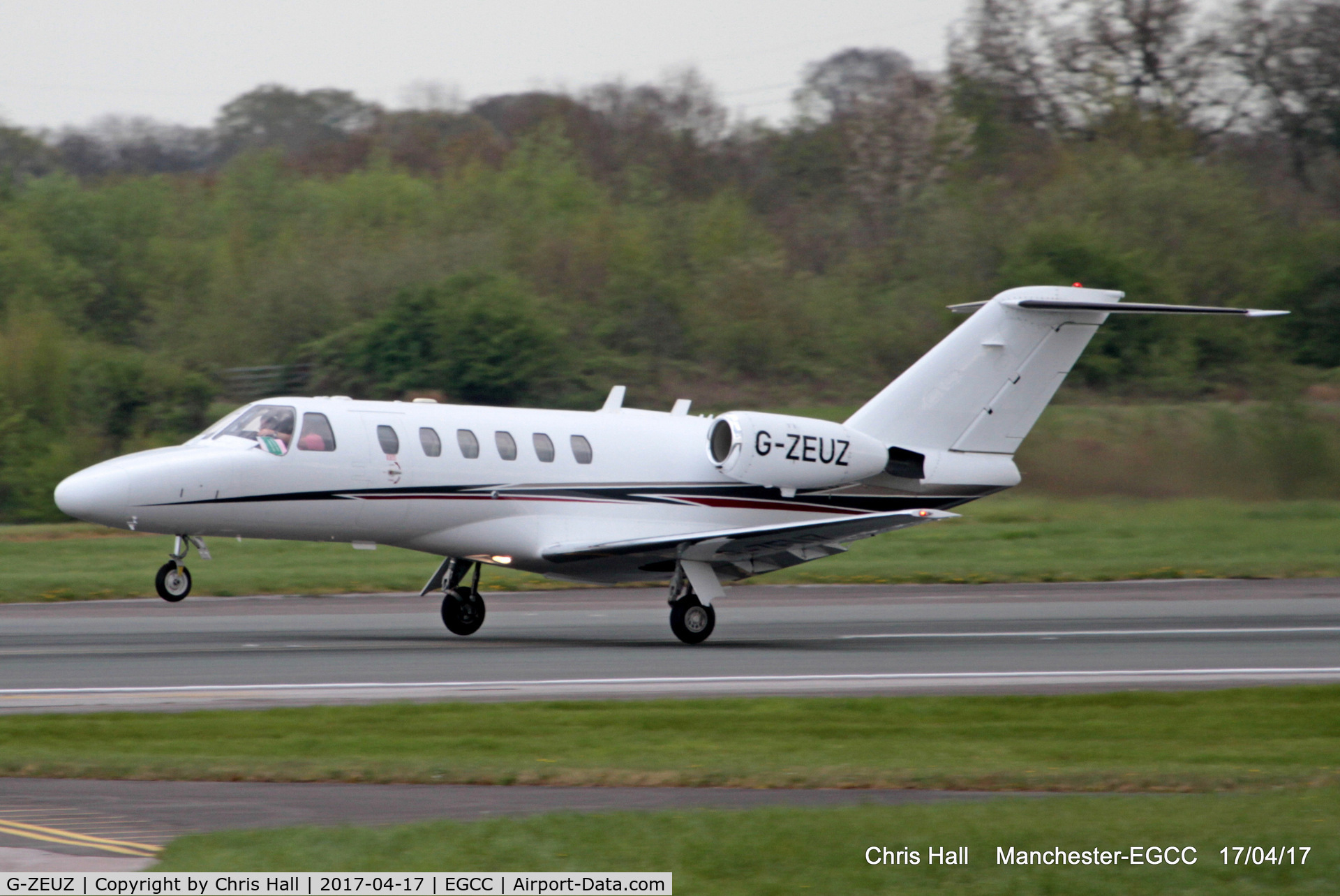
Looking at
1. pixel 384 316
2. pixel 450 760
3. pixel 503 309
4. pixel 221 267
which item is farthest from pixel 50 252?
pixel 450 760

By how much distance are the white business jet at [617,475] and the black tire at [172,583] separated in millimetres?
24

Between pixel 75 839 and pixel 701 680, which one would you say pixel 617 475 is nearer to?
pixel 701 680

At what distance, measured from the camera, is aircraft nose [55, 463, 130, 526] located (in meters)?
16.3

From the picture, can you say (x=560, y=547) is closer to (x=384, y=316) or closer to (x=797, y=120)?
(x=384, y=316)

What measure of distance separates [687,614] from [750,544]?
121cm

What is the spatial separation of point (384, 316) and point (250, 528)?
93.2 feet

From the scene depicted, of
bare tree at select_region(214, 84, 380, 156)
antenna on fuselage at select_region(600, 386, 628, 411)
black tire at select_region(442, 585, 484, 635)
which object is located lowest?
black tire at select_region(442, 585, 484, 635)

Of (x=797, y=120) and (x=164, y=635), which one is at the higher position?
(x=797, y=120)

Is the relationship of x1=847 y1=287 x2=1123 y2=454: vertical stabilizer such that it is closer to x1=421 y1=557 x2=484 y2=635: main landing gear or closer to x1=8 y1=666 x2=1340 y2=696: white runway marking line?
x1=8 y1=666 x2=1340 y2=696: white runway marking line

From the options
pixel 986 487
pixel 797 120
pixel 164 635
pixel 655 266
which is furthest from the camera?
pixel 797 120

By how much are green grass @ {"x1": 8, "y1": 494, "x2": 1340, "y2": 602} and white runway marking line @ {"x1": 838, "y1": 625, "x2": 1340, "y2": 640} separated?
6.56m

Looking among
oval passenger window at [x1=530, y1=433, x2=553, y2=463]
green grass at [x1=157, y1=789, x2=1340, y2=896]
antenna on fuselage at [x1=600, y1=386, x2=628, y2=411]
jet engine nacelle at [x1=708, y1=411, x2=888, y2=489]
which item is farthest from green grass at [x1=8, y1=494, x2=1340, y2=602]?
green grass at [x1=157, y1=789, x2=1340, y2=896]

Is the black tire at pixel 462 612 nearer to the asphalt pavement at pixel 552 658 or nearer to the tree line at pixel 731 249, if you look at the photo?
the asphalt pavement at pixel 552 658

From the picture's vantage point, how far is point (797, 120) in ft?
236
